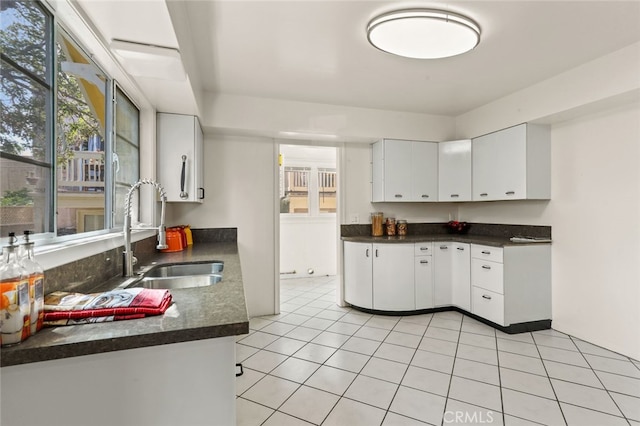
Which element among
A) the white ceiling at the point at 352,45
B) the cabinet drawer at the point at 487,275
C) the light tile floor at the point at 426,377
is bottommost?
the light tile floor at the point at 426,377

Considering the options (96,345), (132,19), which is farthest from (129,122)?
(96,345)

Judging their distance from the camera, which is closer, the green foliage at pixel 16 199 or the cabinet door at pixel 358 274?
the green foliage at pixel 16 199

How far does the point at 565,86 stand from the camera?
264 centimetres

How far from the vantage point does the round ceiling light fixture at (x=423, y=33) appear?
179 centimetres

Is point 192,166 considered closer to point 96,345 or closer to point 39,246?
point 39,246

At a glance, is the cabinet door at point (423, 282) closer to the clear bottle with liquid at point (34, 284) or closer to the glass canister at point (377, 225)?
the glass canister at point (377, 225)

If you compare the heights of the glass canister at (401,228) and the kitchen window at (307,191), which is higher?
the kitchen window at (307,191)

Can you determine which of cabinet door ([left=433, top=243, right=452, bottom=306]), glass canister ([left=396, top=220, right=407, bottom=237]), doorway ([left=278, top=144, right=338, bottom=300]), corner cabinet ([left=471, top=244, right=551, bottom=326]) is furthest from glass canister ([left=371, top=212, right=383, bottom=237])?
doorway ([left=278, top=144, right=338, bottom=300])

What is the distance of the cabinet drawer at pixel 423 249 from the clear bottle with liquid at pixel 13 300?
10.7 feet

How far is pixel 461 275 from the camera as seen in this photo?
11.3ft

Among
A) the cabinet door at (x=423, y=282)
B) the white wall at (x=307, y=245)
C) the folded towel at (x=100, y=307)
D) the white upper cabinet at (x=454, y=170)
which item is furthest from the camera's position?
the white wall at (x=307, y=245)

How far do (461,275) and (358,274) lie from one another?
116cm

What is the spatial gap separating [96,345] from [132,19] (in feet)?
4.55

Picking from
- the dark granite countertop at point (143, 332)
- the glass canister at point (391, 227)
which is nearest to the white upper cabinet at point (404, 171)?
the glass canister at point (391, 227)
